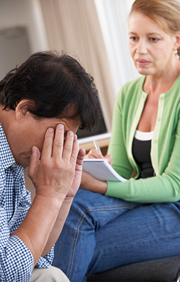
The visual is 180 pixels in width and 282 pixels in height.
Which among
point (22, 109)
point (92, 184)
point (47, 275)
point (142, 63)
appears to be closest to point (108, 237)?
point (92, 184)

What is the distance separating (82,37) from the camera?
282 cm

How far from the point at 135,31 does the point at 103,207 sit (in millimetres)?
800

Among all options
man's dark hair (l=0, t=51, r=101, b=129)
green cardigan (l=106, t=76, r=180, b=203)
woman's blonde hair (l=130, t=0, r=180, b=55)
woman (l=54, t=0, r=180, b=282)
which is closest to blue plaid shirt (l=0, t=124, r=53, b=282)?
man's dark hair (l=0, t=51, r=101, b=129)

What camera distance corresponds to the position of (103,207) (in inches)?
49.6

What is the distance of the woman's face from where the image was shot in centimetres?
144

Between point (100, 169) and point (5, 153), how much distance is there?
0.53 meters

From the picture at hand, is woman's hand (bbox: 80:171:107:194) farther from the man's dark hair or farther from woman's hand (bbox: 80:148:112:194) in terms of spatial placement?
the man's dark hair

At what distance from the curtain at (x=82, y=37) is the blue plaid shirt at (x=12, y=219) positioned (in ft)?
6.52

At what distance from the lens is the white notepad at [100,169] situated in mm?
1176

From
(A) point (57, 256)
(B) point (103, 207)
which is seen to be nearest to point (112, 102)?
(B) point (103, 207)

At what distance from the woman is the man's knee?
9.4 inches

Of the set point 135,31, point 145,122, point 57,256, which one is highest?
point 135,31

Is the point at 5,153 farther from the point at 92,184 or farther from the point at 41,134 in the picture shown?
the point at 92,184

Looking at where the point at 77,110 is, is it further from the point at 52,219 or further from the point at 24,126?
the point at 52,219
